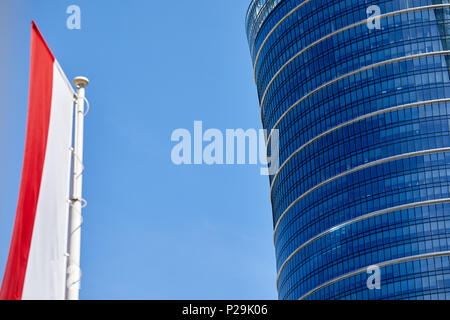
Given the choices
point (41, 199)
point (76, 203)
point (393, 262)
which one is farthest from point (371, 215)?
→ point (41, 199)

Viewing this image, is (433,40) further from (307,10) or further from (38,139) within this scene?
(38,139)

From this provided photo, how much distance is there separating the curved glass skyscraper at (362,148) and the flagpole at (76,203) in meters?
110

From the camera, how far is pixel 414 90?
134 meters

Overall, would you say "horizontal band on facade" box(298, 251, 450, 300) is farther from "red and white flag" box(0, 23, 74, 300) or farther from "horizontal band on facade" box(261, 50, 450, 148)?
"red and white flag" box(0, 23, 74, 300)

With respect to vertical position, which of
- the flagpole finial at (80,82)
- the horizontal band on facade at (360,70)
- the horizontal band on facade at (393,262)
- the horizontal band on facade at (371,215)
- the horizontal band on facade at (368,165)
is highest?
the horizontal band on facade at (360,70)

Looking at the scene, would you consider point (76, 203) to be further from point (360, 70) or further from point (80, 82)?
point (360, 70)

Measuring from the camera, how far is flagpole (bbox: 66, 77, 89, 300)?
640 inches

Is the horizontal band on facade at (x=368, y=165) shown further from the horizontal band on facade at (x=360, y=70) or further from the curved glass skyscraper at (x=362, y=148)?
the horizontal band on facade at (x=360, y=70)

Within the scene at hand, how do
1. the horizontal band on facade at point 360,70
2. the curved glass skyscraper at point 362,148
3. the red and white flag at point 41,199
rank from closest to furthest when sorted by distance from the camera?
the red and white flag at point 41,199, the curved glass skyscraper at point 362,148, the horizontal band on facade at point 360,70

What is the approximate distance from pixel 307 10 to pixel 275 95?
14.8 m

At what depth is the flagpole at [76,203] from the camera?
16266mm

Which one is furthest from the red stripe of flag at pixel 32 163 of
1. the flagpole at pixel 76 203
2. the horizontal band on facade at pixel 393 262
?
the horizontal band on facade at pixel 393 262

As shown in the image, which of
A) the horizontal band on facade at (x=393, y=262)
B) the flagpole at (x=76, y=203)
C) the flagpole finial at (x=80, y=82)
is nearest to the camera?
the flagpole at (x=76, y=203)

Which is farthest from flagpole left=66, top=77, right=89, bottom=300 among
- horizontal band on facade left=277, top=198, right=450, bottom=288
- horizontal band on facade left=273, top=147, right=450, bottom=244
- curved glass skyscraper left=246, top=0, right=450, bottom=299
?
horizontal band on facade left=273, top=147, right=450, bottom=244
